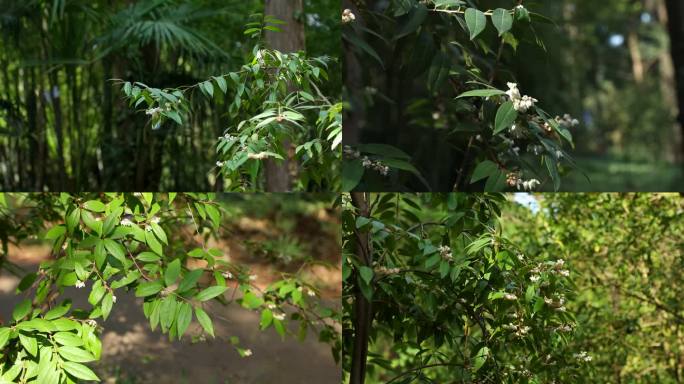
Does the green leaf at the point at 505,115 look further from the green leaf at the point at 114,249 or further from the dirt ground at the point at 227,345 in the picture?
the green leaf at the point at 114,249

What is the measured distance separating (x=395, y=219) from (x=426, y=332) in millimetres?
265

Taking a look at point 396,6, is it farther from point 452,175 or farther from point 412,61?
point 452,175

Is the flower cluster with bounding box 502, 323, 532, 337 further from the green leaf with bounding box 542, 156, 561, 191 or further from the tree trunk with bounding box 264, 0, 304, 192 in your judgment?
the tree trunk with bounding box 264, 0, 304, 192

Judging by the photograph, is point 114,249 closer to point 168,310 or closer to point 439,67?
point 168,310

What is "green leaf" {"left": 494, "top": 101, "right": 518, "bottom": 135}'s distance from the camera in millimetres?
1287

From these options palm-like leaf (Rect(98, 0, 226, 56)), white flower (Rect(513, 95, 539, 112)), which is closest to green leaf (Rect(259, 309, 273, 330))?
white flower (Rect(513, 95, 539, 112))

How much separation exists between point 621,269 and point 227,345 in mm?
1074

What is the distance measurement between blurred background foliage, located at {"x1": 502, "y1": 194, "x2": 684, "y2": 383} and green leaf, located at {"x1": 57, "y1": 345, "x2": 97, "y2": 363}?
109cm

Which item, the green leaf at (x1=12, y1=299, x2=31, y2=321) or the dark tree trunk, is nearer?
the green leaf at (x1=12, y1=299, x2=31, y2=321)

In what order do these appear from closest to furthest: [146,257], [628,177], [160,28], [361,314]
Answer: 1. [146,257]
2. [361,314]
3. [160,28]
4. [628,177]

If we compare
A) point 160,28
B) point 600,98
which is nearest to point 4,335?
point 160,28

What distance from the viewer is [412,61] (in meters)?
1.54

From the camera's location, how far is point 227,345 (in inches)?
70.1

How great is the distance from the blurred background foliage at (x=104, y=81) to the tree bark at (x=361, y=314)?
78cm
